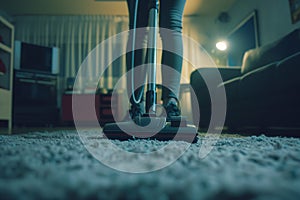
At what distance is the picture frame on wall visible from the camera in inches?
95.7

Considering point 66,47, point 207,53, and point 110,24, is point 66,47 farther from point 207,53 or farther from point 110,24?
point 207,53

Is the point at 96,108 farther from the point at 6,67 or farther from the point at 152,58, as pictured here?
the point at 152,58

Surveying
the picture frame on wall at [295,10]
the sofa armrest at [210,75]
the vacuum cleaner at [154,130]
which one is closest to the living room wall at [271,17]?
the picture frame on wall at [295,10]

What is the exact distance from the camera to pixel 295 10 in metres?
2.48

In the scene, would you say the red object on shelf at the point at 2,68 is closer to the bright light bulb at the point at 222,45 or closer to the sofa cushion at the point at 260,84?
the sofa cushion at the point at 260,84

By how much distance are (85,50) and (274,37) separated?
3.18 meters

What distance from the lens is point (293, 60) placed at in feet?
3.81

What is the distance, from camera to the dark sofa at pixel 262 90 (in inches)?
46.5

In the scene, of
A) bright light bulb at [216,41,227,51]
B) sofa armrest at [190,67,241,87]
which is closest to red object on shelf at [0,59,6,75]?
sofa armrest at [190,67,241,87]

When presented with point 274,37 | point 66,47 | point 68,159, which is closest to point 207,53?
point 274,37

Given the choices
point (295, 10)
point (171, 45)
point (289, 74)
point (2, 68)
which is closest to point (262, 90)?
point (289, 74)

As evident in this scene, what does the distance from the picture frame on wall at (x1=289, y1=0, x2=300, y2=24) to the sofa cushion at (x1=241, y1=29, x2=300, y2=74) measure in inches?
22.2

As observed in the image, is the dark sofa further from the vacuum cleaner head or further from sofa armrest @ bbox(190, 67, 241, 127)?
the vacuum cleaner head

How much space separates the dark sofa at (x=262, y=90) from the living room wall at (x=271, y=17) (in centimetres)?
67
